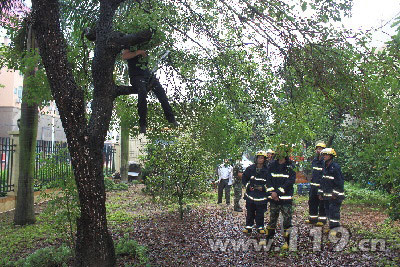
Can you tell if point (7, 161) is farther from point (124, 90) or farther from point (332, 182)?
point (332, 182)

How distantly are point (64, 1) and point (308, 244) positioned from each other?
7.72m

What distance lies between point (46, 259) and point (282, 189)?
4.21m

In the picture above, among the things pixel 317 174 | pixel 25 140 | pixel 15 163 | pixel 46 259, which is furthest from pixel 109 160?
pixel 46 259

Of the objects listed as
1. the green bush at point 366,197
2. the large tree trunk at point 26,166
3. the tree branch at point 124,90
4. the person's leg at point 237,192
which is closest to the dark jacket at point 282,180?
the tree branch at point 124,90

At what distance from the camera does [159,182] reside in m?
9.22

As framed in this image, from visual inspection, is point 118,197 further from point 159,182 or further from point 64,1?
point 64,1

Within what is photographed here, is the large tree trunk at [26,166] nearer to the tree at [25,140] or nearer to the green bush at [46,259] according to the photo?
the tree at [25,140]

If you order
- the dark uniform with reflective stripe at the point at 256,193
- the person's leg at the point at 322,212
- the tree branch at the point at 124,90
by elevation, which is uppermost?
the tree branch at the point at 124,90

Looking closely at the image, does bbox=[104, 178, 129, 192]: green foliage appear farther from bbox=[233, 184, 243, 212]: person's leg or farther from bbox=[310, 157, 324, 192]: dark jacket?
bbox=[310, 157, 324, 192]: dark jacket

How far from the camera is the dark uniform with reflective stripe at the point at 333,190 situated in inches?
288

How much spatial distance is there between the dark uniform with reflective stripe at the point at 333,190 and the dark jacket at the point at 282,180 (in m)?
1.23

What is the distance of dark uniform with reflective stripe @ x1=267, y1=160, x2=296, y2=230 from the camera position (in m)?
6.68

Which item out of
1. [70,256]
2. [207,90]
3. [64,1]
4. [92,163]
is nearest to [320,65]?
[207,90]

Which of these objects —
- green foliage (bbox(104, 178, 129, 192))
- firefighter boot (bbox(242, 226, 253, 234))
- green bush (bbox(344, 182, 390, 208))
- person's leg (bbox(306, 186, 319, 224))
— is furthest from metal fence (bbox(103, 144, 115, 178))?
person's leg (bbox(306, 186, 319, 224))
